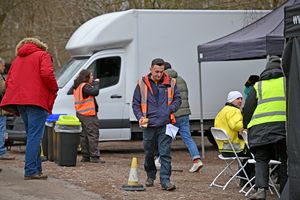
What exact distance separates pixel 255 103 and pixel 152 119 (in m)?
1.50

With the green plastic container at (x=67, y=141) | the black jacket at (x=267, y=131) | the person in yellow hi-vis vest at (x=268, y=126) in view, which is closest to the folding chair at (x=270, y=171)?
the person in yellow hi-vis vest at (x=268, y=126)

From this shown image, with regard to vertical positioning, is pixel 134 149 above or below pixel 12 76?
below

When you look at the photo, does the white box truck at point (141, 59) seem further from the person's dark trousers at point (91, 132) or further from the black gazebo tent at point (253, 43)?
the black gazebo tent at point (253, 43)

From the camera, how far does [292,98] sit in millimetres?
8227

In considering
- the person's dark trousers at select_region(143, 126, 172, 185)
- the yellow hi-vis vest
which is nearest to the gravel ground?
the person's dark trousers at select_region(143, 126, 172, 185)

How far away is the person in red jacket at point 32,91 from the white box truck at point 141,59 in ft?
17.4

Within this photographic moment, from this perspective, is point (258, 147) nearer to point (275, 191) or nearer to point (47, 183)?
point (275, 191)

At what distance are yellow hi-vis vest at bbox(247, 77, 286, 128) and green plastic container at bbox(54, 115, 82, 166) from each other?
16.5ft

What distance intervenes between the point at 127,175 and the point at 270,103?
3.93 metres

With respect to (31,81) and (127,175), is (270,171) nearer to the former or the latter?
(127,175)

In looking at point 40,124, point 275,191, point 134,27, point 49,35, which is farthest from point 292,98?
point 49,35

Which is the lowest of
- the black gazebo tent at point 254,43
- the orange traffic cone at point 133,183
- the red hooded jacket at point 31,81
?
the orange traffic cone at point 133,183

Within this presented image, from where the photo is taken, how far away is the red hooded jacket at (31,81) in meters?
11.1

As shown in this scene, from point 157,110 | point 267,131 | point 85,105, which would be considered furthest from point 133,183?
point 85,105
